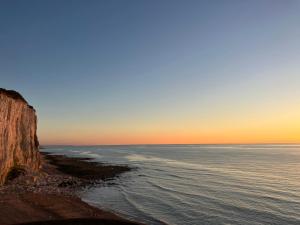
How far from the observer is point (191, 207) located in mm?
25906

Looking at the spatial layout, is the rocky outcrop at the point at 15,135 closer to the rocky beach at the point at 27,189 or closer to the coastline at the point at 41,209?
the rocky beach at the point at 27,189

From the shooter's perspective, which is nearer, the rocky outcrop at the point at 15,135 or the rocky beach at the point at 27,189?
the rocky beach at the point at 27,189

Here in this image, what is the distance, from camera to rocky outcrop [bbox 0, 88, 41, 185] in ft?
89.4

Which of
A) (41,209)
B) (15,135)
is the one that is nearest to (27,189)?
(41,209)

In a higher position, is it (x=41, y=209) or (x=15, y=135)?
(x=15, y=135)

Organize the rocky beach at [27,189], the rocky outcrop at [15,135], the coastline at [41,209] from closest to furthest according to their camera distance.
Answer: the coastline at [41,209] → the rocky beach at [27,189] → the rocky outcrop at [15,135]

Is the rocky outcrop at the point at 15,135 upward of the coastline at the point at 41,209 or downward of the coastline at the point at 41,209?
upward

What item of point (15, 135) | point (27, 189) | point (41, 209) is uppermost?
point (15, 135)

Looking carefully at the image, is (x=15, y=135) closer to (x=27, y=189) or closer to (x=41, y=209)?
(x=27, y=189)

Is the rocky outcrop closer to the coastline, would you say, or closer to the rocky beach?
the rocky beach

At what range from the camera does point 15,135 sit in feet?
104

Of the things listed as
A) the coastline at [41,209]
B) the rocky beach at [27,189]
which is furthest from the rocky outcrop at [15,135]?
the coastline at [41,209]

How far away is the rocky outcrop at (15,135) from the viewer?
89.4 ft

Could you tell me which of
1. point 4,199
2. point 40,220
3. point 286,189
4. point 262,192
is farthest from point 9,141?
point 286,189
